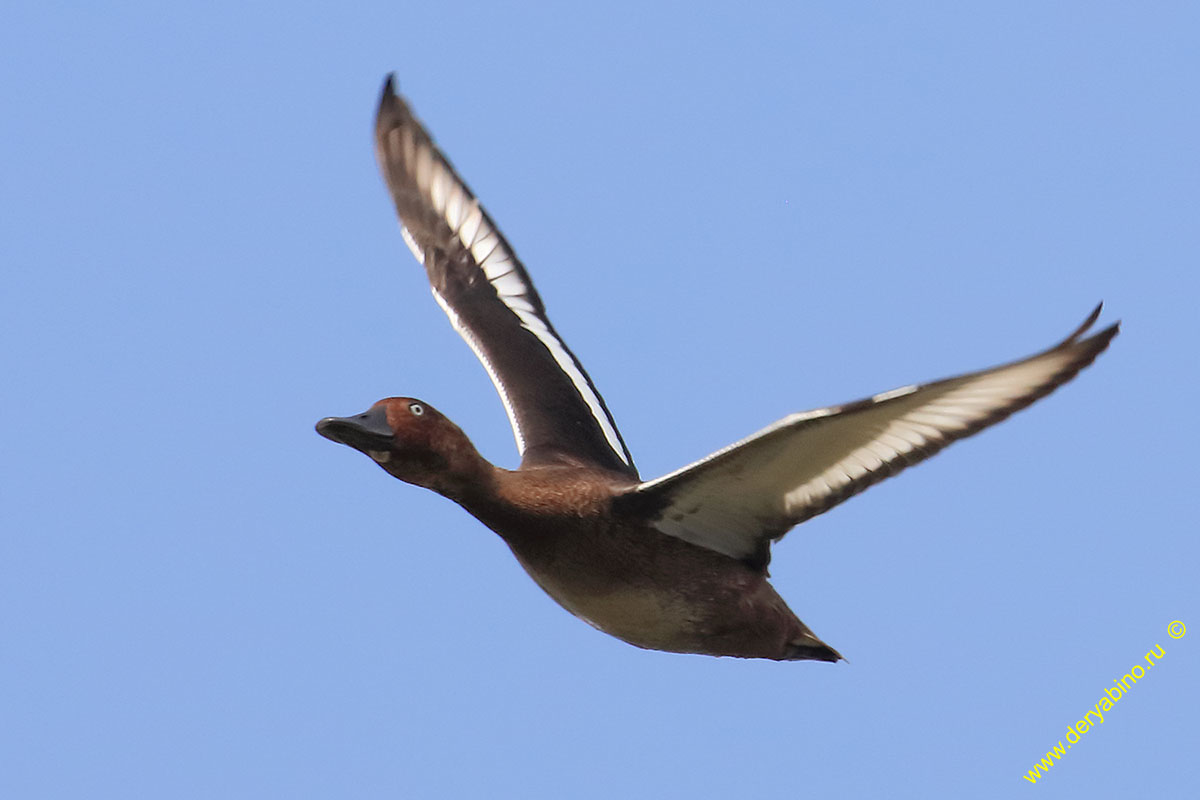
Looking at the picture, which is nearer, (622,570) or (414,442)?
(414,442)

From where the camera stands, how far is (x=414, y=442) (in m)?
6.32

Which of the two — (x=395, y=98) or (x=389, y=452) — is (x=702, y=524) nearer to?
(x=389, y=452)

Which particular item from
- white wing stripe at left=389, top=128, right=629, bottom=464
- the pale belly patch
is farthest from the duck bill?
white wing stripe at left=389, top=128, right=629, bottom=464

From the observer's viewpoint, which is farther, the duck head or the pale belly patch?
the pale belly patch

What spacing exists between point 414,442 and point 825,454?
5.34 feet

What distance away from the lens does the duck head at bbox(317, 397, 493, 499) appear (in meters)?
6.16

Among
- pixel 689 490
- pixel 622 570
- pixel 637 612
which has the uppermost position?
pixel 689 490

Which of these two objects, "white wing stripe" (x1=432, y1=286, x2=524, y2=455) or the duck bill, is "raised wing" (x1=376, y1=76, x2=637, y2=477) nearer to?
"white wing stripe" (x1=432, y1=286, x2=524, y2=455)

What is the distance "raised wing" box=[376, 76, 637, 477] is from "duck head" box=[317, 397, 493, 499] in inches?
26.6

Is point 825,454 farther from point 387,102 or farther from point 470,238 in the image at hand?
point 387,102

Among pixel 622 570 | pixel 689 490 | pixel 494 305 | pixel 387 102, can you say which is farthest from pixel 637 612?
pixel 387 102

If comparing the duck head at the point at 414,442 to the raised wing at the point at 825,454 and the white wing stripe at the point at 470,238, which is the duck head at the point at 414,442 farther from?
the white wing stripe at the point at 470,238

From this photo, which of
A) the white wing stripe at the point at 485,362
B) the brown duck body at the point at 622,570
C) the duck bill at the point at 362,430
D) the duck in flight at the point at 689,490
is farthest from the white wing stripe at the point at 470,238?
the duck bill at the point at 362,430

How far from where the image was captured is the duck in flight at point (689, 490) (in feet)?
18.6
